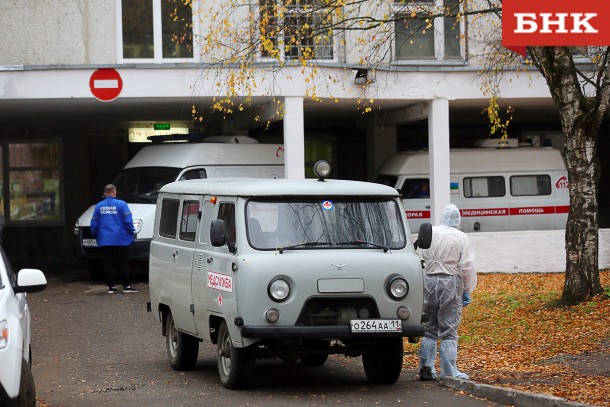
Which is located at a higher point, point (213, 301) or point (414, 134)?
point (414, 134)

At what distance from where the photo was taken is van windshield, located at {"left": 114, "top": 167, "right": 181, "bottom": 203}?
22.8 meters

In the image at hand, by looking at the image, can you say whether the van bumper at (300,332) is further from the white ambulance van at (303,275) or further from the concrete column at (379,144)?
the concrete column at (379,144)

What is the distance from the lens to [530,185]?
2583 centimetres

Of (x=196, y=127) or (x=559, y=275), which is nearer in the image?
(x=559, y=275)

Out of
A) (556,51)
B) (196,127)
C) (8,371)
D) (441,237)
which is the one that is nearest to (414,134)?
(196,127)

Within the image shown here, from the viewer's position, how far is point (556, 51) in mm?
16203

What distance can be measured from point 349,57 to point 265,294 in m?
13.7

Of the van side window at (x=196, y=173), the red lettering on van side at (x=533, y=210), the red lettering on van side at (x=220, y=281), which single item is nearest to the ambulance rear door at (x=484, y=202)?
the red lettering on van side at (x=533, y=210)

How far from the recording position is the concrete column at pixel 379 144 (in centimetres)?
2881

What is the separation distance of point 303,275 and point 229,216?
1.15 m

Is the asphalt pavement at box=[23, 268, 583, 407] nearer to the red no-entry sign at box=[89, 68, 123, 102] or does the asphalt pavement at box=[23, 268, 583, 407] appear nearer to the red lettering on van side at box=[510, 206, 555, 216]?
the red no-entry sign at box=[89, 68, 123, 102]

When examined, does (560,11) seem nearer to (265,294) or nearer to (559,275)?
(265,294)

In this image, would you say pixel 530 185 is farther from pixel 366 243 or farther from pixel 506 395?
pixel 506 395

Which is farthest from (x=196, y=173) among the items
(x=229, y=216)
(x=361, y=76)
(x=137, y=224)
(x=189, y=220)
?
(x=229, y=216)
